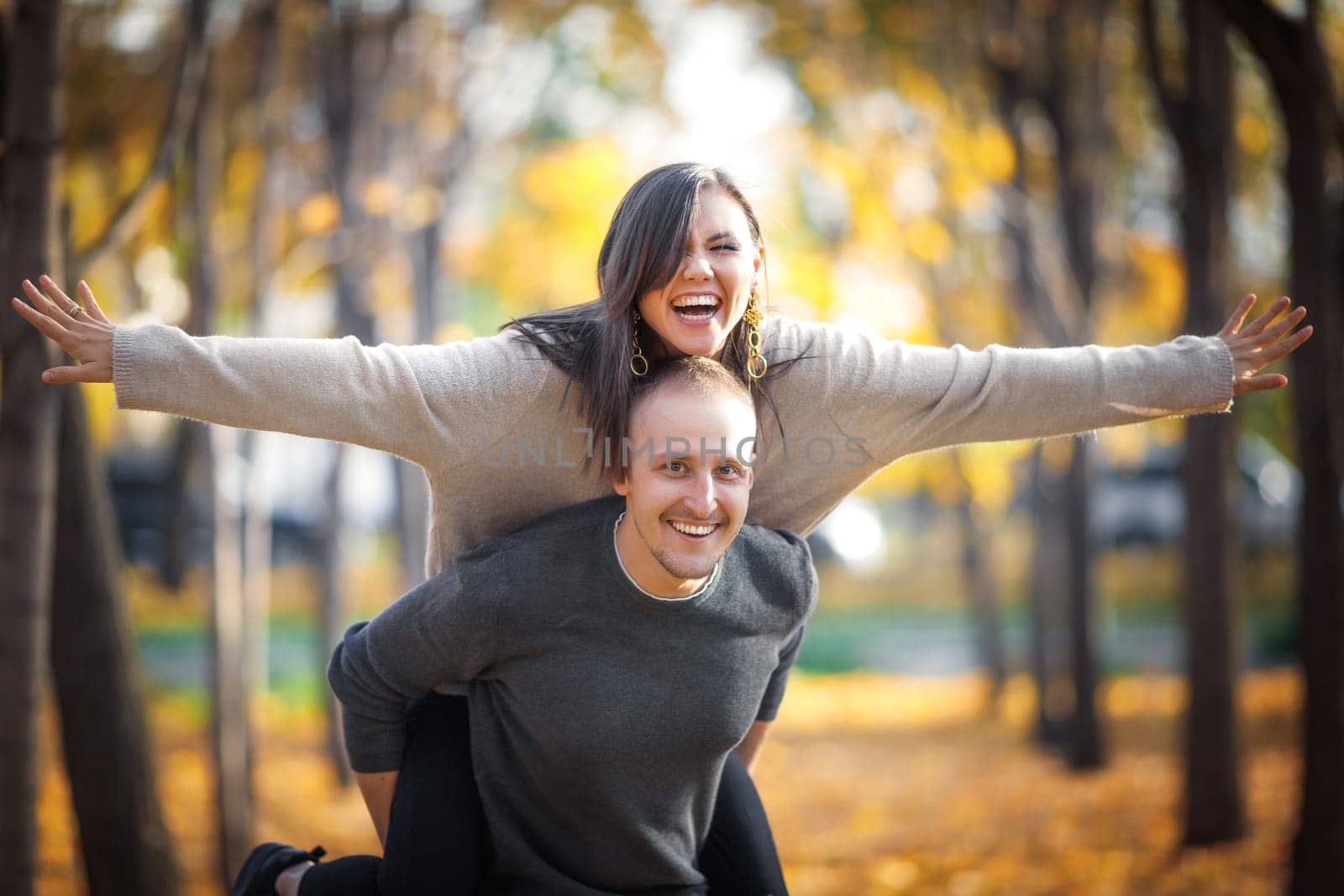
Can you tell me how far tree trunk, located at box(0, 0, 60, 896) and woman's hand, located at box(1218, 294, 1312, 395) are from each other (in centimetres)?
323

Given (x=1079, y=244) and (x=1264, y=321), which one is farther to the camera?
(x=1079, y=244)

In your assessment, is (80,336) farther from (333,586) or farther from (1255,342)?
(333,586)

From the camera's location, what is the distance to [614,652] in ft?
8.91

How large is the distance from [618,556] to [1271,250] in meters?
12.2

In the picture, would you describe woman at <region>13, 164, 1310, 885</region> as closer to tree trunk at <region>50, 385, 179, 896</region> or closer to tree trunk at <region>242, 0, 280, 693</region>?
tree trunk at <region>50, 385, 179, 896</region>

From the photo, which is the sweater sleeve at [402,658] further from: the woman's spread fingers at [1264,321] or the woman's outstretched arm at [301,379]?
the woman's spread fingers at [1264,321]

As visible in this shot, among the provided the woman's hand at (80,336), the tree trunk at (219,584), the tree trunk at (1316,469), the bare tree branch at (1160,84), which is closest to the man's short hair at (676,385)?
the woman's hand at (80,336)

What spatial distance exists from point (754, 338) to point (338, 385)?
973mm

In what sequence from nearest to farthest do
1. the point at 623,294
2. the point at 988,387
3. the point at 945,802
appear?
the point at 623,294 → the point at 988,387 → the point at 945,802

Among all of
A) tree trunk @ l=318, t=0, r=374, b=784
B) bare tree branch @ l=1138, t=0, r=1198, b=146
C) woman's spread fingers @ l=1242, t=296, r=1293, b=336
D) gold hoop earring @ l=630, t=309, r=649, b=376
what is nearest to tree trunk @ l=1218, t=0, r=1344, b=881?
bare tree branch @ l=1138, t=0, r=1198, b=146

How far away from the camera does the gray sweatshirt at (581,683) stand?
2699mm

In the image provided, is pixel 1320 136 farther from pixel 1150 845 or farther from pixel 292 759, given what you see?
pixel 292 759

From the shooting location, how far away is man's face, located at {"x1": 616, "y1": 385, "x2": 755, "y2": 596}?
2625 mm

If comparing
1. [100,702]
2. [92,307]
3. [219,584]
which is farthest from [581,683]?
[219,584]
